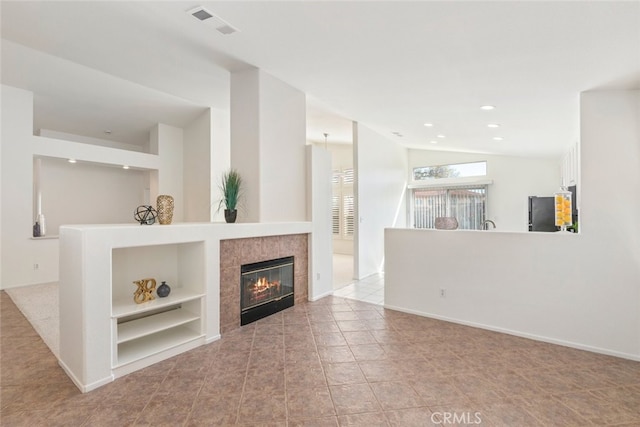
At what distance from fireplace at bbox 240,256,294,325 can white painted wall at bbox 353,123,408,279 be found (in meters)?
2.25

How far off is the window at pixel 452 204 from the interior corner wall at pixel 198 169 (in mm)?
5950

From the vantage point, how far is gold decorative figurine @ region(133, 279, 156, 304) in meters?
2.87

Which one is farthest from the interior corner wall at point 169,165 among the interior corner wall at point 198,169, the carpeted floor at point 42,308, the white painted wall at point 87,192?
the carpeted floor at point 42,308

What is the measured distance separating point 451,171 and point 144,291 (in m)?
8.11

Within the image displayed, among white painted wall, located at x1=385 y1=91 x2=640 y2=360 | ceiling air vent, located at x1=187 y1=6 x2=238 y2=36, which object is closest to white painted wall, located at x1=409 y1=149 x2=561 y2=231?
white painted wall, located at x1=385 y1=91 x2=640 y2=360

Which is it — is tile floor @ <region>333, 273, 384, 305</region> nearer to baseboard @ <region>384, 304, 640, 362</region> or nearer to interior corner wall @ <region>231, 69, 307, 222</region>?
baseboard @ <region>384, 304, 640, 362</region>

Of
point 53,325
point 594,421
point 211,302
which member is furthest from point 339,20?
point 53,325

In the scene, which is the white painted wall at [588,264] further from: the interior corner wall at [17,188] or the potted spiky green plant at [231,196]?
the interior corner wall at [17,188]

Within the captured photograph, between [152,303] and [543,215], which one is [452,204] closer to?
[543,215]

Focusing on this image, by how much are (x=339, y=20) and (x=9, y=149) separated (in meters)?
6.08

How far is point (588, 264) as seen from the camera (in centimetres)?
306

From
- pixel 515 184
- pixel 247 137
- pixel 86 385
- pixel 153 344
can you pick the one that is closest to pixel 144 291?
pixel 153 344

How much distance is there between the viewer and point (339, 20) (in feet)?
8.43

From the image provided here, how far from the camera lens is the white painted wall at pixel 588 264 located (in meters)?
2.94
